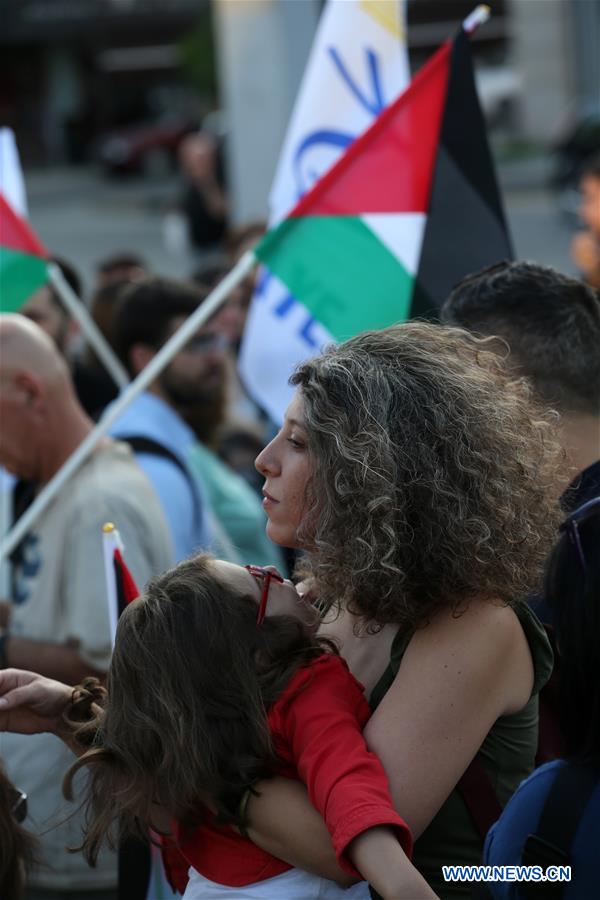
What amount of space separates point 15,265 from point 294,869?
2572 millimetres

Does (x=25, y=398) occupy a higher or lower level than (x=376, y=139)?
lower

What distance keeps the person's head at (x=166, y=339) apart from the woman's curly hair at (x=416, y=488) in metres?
2.46

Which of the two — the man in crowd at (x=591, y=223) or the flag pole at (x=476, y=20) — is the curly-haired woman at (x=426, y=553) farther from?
the man in crowd at (x=591, y=223)

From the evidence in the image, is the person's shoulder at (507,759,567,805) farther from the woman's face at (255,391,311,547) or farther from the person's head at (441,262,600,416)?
the person's head at (441,262,600,416)

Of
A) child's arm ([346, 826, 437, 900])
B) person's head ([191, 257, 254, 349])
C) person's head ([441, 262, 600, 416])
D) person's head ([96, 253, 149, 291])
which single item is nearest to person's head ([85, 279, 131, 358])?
person's head ([191, 257, 254, 349])

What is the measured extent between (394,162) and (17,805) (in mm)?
2073

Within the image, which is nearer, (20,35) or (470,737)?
(470,737)

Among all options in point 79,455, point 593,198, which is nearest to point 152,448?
point 79,455

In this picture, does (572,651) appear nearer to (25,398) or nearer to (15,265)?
(25,398)

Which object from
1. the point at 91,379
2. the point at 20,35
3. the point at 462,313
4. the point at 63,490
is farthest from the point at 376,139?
the point at 20,35

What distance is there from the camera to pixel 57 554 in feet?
10.7

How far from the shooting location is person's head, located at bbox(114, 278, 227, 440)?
4.48 meters

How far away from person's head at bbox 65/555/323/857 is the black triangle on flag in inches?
66.4

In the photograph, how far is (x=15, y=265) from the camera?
4.02m
